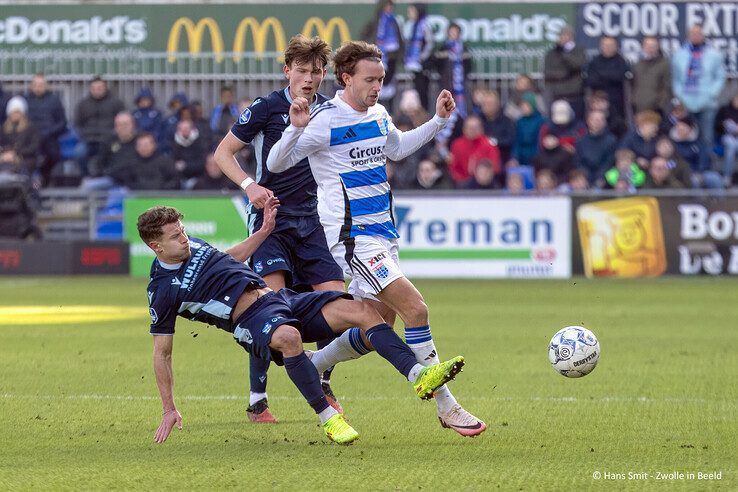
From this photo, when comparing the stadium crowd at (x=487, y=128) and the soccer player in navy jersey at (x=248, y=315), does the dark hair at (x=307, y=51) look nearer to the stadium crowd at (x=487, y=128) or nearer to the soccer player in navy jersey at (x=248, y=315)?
the soccer player in navy jersey at (x=248, y=315)

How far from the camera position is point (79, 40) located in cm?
2552

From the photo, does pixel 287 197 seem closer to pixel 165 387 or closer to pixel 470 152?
pixel 165 387

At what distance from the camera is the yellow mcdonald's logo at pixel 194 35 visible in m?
24.8

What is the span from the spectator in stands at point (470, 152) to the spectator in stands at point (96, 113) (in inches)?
226

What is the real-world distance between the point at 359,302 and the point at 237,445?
1.03 metres

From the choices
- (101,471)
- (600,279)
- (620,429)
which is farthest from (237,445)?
(600,279)

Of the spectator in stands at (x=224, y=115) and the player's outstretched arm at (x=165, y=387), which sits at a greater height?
the spectator in stands at (x=224, y=115)

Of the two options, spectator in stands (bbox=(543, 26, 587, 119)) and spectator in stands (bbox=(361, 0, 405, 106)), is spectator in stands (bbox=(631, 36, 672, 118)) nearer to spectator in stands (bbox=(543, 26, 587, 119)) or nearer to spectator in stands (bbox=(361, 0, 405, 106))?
spectator in stands (bbox=(543, 26, 587, 119))

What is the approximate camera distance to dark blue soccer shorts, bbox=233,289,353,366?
7.51m

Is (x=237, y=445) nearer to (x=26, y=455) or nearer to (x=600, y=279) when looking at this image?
(x=26, y=455)

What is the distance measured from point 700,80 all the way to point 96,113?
991 cm

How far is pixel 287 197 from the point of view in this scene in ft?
29.7

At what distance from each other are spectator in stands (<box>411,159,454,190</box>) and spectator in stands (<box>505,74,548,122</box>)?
181 cm

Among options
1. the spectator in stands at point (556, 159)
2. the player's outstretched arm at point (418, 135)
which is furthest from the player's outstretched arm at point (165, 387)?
the spectator in stands at point (556, 159)
